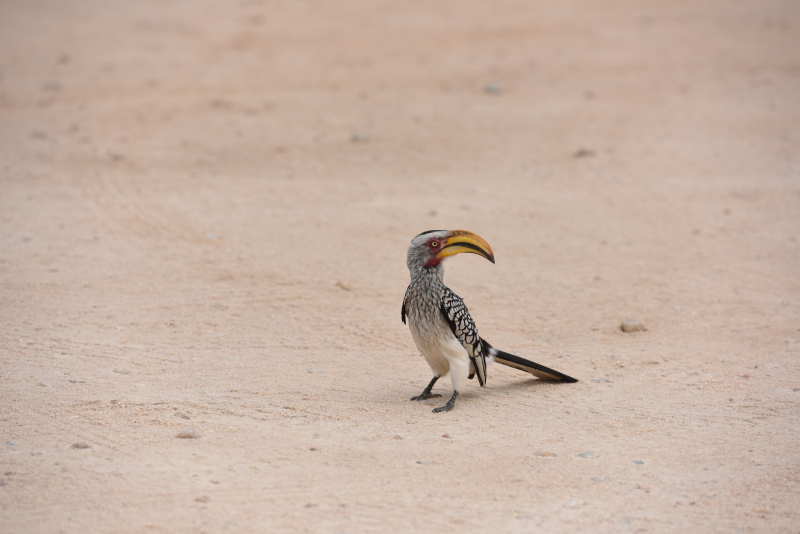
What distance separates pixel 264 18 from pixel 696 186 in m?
11.8

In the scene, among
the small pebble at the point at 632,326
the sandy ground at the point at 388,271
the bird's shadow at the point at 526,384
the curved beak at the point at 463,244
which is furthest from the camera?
the small pebble at the point at 632,326

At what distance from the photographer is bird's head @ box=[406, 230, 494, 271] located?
5.36 m

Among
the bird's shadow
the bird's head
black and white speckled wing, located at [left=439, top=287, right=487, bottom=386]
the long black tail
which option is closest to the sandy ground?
the bird's shadow

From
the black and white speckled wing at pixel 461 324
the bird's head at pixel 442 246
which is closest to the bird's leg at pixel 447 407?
the black and white speckled wing at pixel 461 324

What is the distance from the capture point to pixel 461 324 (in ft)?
17.8

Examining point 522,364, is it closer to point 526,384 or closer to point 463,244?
point 526,384

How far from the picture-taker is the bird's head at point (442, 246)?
5359 millimetres

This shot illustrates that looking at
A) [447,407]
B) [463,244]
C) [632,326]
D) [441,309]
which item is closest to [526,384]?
[447,407]

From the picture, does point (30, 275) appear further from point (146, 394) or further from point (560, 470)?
point (560, 470)

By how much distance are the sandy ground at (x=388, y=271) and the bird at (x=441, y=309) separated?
39cm

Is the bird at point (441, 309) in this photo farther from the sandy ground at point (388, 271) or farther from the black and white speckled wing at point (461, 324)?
the sandy ground at point (388, 271)

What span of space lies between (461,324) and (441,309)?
19 cm

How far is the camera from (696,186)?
35.2 feet

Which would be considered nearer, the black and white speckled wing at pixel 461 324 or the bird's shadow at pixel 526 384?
the black and white speckled wing at pixel 461 324
